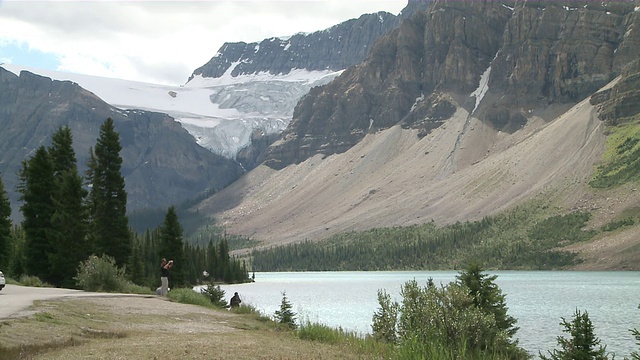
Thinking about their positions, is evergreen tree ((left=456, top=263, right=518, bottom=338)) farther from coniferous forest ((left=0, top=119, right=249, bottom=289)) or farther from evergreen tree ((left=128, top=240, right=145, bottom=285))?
evergreen tree ((left=128, top=240, right=145, bottom=285))

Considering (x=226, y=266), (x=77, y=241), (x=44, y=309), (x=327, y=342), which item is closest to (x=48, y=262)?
(x=77, y=241)

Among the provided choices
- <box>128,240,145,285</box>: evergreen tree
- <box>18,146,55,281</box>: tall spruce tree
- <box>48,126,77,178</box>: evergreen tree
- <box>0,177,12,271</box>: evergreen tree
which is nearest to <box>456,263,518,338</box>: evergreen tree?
<box>18,146,55,281</box>: tall spruce tree

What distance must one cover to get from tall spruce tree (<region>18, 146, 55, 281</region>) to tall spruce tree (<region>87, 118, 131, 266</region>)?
615 cm

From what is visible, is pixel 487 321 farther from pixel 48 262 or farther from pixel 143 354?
pixel 48 262

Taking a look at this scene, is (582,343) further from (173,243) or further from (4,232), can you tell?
(173,243)

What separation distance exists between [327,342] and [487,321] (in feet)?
23.9

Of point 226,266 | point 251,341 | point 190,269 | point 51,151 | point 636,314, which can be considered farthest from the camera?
point 226,266

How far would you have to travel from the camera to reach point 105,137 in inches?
2687

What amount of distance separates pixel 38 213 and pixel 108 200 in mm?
9275

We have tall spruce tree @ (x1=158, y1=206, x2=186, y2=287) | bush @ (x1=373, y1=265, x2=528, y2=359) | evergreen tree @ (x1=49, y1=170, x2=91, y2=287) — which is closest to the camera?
bush @ (x1=373, y1=265, x2=528, y2=359)

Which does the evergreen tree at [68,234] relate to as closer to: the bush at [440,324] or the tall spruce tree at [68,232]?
the tall spruce tree at [68,232]

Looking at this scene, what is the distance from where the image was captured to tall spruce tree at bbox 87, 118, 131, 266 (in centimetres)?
6812

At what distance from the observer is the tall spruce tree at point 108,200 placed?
68125 millimetres

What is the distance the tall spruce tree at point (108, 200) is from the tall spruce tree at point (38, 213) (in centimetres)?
615
